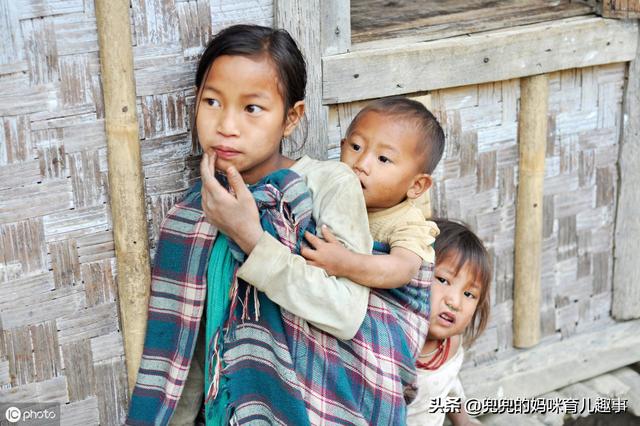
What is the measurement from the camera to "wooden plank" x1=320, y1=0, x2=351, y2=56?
→ 297 cm

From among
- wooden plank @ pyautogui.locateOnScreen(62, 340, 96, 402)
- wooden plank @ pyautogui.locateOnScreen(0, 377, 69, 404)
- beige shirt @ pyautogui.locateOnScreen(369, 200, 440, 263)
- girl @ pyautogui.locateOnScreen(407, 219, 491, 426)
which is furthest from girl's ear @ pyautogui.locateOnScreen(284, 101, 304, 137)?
wooden plank @ pyautogui.locateOnScreen(0, 377, 69, 404)

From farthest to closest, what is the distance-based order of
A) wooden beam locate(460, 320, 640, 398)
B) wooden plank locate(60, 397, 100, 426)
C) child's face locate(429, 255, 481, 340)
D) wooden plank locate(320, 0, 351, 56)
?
wooden beam locate(460, 320, 640, 398)
child's face locate(429, 255, 481, 340)
wooden plank locate(320, 0, 351, 56)
wooden plank locate(60, 397, 100, 426)

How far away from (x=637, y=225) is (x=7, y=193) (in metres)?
2.48

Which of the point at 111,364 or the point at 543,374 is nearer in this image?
the point at 111,364

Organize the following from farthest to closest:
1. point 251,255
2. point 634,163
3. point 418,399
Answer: point 634,163, point 418,399, point 251,255

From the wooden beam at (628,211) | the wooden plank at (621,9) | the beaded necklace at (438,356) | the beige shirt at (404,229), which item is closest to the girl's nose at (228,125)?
the beige shirt at (404,229)

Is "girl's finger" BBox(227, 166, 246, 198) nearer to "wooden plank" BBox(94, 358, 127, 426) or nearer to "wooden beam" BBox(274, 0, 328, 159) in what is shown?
"wooden beam" BBox(274, 0, 328, 159)

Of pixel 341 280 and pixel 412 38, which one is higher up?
pixel 412 38

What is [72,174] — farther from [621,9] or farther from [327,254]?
[621,9]

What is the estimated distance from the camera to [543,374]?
387 centimetres

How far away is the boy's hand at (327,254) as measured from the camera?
2494mm

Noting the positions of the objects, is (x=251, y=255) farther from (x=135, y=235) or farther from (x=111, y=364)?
(x=111, y=364)

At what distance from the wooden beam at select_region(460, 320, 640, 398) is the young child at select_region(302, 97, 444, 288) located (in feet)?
3.69

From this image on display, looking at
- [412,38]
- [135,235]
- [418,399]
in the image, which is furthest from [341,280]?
[412,38]
